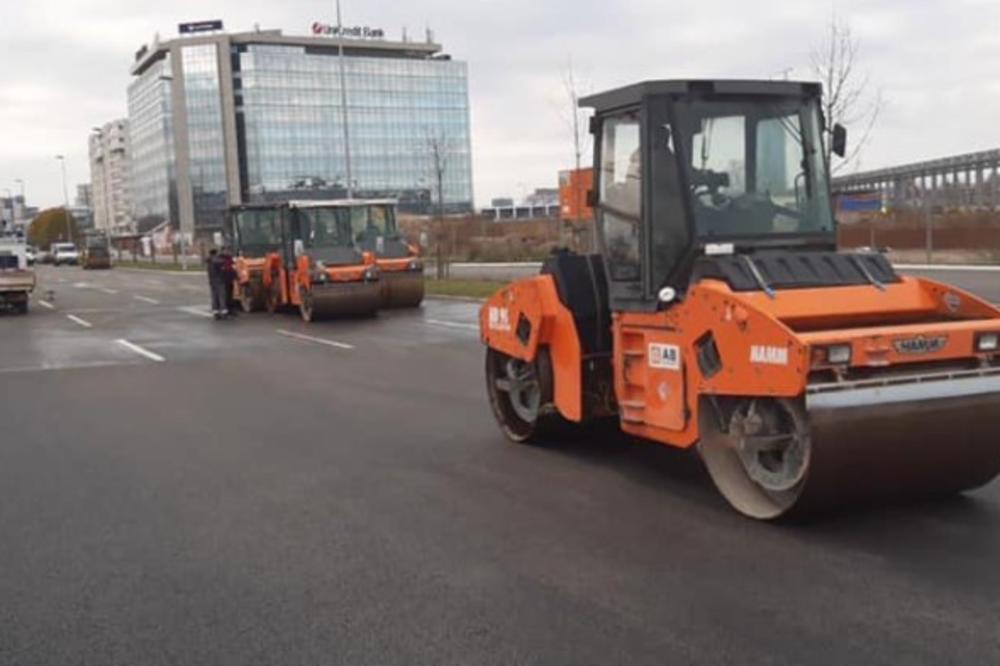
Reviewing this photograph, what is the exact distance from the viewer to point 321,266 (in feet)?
71.2

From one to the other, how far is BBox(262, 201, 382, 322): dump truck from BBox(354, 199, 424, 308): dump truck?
0.42m

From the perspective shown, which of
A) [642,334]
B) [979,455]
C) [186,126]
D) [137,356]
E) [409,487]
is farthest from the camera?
[186,126]

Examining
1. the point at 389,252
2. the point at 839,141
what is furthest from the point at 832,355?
the point at 389,252

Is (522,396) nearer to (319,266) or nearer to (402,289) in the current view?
(319,266)

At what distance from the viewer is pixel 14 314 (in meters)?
26.6

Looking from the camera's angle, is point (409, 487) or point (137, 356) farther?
point (137, 356)

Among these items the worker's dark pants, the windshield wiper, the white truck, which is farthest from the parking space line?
the windshield wiper

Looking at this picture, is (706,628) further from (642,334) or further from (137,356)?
(137,356)

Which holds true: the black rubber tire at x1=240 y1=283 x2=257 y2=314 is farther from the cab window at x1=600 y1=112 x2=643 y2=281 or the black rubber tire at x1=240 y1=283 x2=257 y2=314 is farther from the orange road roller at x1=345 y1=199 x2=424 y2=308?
the cab window at x1=600 y1=112 x2=643 y2=281

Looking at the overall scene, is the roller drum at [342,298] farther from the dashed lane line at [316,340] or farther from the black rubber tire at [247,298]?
the black rubber tire at [247,298]

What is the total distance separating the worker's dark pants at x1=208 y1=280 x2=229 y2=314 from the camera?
24.0 meters

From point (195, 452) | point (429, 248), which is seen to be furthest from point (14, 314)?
point (429, 248)

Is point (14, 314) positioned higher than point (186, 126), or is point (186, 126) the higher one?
point (186, 126)

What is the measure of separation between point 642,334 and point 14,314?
23.7 m
